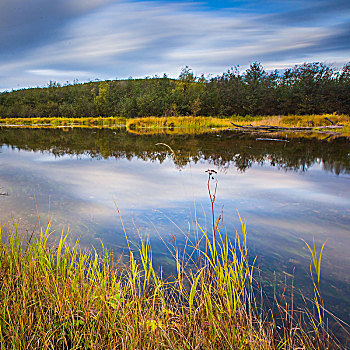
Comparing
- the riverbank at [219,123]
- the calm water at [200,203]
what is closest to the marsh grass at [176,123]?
the riverbank at [219,123]

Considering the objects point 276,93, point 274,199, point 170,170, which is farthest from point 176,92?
point 274,199

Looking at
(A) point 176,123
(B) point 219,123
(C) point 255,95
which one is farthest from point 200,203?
(C) point 255,95

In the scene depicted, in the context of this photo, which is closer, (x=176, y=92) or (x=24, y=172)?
(x=24, y=172)

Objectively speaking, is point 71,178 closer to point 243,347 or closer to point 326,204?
point 326,204

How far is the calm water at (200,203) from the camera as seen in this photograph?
361 centimetres

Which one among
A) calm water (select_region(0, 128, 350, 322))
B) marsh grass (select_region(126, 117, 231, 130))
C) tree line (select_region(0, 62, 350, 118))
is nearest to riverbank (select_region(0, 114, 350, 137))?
marsh grass (select_region(126, 117, 231, 130))

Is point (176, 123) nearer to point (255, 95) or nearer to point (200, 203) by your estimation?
point (255, 95)

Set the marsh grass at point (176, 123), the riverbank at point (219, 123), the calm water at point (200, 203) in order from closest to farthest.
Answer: the calm water at point (200, 203) < the riverbank at point (219, 123) < the marsh grass at point (176, 123)

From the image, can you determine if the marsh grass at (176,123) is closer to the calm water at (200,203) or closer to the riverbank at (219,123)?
the riverbank at (219,123)

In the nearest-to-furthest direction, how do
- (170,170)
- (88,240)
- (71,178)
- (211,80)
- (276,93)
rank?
1. (88,240)
2. (71,178)
3. (170,170)
4. (276,93)
5. (211,80)

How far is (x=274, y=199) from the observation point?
598 centimetres

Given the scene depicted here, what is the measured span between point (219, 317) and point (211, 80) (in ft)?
188

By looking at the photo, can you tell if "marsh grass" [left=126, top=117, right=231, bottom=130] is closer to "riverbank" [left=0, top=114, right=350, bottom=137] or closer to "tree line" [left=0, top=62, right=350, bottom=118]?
"riverbank" [left=0, top=114, right=350, bottom=137]

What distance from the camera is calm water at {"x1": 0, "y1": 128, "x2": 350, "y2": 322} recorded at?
142 inches
